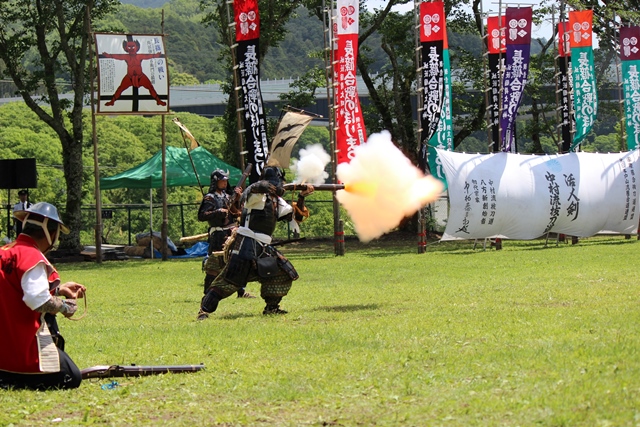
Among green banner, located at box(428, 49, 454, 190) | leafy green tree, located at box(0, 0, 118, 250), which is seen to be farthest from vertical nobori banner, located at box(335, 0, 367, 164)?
leafy green tree, located at box(0, 0, 118, 250)

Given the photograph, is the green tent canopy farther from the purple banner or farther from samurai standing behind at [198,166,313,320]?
samurai standing behind at [198,166,313,320]

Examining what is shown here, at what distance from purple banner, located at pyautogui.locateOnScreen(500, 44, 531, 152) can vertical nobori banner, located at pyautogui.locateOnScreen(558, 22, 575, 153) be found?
3.17 metres

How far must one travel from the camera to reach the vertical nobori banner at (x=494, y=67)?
3061 centimetres

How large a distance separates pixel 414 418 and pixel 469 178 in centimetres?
2034

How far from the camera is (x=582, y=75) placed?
101 ft

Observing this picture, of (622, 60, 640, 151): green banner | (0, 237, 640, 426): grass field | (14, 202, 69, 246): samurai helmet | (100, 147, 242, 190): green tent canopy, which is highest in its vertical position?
(622, 60, 640, 151): green banner

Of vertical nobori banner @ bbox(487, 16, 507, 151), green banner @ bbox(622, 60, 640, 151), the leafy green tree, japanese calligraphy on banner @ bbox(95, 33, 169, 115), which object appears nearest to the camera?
japanese calligraphy on banner @ bbox(95, 33, 169, 115)

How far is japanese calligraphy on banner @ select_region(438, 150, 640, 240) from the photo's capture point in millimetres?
26734

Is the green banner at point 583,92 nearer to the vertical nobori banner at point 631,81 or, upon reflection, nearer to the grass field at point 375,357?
the vertical nobori banner at point 631,81

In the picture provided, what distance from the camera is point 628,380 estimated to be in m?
7.35

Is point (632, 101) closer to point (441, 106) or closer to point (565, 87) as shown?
point (565, 87)

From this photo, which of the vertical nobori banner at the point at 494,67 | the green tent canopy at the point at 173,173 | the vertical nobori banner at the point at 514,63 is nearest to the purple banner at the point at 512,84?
the vertical nobori banner at the point at 514,63

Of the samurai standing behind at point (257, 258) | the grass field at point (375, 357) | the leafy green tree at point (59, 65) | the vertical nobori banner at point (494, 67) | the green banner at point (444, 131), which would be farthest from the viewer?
the leafy green tree at point (59, 65)

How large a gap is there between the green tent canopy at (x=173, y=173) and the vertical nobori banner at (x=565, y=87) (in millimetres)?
10914
